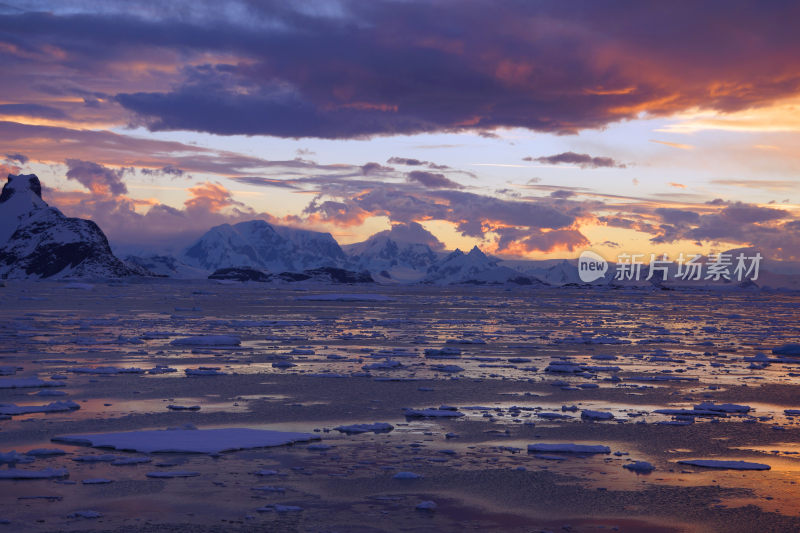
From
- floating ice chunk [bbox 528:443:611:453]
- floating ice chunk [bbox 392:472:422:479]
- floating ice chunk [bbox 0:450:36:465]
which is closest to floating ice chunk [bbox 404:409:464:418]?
floating ice chunk [bbox 528:443:611:453]

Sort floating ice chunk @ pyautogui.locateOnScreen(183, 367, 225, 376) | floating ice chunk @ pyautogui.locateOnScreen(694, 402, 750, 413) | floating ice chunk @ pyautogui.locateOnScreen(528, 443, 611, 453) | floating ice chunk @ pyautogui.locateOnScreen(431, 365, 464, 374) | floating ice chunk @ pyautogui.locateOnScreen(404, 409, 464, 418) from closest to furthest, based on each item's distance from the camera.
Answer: floating ice chunk @ pyautogui.locateOnScreen(528, 443, 611, 453) → floating ice chunk @ pyautogui.locateOnScreen(404, 409, 464, 418) → floating ice chunk @ pyautogui.locateOnScreen(694, 402, 750, 413) → floating ice chunk @ pyautogui.locateOnScreen(183, 367, 225, 376) → floating ice chunk @ pyautogui.locateOnScreen(431, 365, 464, 374)

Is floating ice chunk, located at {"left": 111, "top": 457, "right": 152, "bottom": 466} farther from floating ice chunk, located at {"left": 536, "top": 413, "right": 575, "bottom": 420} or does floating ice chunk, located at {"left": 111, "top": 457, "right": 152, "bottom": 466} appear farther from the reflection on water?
floating ice chunk, located at {"left": 536, "top": 413, "right": 575, "bottom": 420}

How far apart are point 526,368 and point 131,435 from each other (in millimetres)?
13277

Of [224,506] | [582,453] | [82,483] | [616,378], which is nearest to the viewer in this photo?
[224,506]

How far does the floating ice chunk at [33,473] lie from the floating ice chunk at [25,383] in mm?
7681

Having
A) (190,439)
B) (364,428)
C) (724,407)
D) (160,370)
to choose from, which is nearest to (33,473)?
(190,439)

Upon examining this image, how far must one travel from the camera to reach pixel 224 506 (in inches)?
334

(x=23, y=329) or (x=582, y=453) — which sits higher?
(x=582, y=453)

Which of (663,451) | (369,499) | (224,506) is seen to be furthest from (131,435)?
(663,451)

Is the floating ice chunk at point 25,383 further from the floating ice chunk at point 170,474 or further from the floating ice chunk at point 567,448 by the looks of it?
the floating ice chunk at point 567,448

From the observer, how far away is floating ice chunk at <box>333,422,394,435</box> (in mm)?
12711

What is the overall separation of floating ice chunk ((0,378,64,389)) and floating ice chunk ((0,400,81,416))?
238 centimetres

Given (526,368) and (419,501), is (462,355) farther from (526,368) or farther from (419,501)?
(419,501)

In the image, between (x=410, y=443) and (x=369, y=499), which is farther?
(x=410, y=443)
